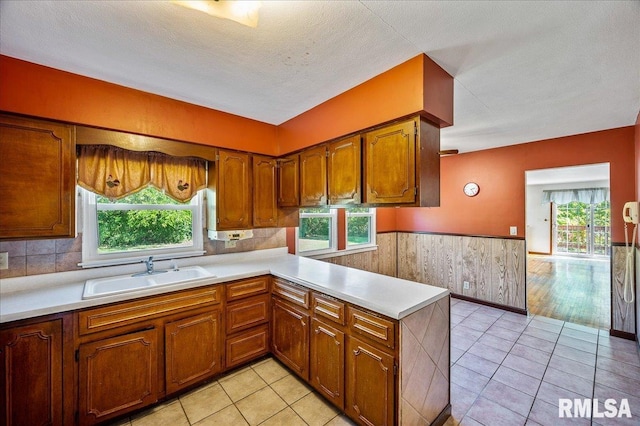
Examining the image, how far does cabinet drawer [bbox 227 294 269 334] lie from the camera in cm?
232

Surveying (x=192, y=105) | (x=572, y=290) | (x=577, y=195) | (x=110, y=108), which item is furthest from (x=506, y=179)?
(x=577, y=195)

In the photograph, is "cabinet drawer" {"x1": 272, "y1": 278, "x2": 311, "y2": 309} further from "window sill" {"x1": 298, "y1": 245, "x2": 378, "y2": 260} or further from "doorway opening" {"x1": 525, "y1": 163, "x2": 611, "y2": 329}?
"doorway opening" {"x1": 525, "y1": 163, "x2": 611, "y2": 329}

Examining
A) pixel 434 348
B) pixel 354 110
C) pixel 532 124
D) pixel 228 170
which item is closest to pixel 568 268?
pixel 532 124

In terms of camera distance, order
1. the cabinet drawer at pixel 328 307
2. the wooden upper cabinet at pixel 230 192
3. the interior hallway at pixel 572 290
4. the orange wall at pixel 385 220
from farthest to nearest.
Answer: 1. the orange wall at pixel 385 220
2. the interior hallway at pixel 572 290
3. the wooden upper cabinet at pixel 230 192
4. the cabinet drawer at pixel 328 307

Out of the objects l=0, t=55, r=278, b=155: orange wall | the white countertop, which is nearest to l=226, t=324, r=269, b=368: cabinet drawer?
the white countertop

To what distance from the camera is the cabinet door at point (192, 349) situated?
6.59ft

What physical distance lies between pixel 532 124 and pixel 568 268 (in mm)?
5583

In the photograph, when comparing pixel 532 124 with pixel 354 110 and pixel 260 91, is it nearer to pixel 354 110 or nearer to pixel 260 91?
pixel 354 110

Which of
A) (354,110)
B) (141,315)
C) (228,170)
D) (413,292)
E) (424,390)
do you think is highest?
(354,110)

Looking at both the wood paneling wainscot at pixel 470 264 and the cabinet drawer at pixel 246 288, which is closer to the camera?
the cabinet drawer at pixel 246 288

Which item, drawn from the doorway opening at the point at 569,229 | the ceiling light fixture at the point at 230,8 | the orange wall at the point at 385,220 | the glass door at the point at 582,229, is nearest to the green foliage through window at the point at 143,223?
the ceiling light fixture at the point at 230,8

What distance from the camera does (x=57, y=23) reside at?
1433 mm

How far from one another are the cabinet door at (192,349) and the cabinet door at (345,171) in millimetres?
1462

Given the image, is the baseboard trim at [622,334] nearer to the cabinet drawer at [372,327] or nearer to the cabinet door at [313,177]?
the cabinet drawer at [372,327]
